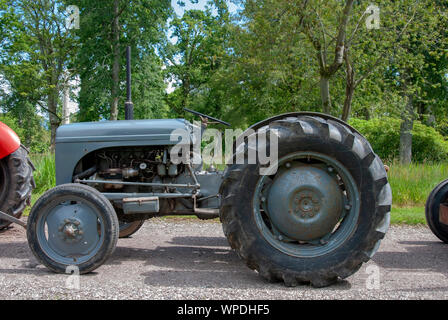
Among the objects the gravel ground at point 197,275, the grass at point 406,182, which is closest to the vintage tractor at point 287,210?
the gravel ground at point 197,275

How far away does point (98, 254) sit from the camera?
3.89m

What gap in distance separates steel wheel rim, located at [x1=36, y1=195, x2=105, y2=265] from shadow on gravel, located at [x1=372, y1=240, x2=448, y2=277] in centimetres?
302

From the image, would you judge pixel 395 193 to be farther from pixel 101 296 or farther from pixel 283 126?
pixel 101 296

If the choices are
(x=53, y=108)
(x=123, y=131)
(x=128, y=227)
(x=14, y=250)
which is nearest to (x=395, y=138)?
(x=128, y=227)

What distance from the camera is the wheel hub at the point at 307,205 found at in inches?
146

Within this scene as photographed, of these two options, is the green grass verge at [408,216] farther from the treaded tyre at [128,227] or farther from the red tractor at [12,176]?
the red tractor at [12,176]

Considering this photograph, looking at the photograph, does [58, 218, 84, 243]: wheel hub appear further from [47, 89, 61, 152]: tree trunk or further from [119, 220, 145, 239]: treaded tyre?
[47, 89, 61, 152]: tree trunk

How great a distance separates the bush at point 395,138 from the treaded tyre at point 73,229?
15717 mm

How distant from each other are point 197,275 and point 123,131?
1.73 m

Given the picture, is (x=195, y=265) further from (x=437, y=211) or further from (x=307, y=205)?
(x=437, y=211)

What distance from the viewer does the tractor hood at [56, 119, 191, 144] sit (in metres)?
4.39

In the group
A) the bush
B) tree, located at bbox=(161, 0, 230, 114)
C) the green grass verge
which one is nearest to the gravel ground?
the green grass verge

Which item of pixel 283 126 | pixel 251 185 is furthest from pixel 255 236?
pixel 283 126
